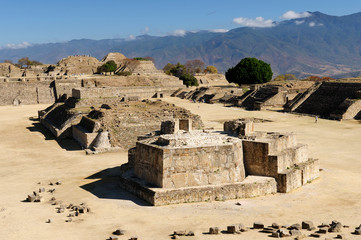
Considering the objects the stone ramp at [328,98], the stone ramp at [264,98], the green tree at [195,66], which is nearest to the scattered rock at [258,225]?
the stone ramp at [328,98]

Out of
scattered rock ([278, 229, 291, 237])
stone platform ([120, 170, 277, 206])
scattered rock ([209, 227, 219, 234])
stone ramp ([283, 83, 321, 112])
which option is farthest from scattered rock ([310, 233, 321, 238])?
stone ramp ([283, 83, 321, 112])

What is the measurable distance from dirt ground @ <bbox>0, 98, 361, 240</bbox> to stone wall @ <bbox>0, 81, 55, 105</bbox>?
97.6ft

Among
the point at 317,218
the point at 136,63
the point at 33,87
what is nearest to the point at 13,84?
the point at 33,87

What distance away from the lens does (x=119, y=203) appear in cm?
1570

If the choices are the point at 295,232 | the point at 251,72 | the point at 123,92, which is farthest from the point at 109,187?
the point at 251,72

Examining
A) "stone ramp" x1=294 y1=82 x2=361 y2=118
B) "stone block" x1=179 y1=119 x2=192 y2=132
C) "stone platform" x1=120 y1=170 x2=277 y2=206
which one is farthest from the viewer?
"stone ramp" x1=294 y1=82 x2=361 y2=118

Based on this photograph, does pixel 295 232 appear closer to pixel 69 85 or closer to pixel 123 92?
pixel 123 92

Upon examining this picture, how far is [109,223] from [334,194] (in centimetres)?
940

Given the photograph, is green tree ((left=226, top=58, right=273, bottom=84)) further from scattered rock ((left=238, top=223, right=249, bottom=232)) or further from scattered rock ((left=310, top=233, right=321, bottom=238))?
scattered rock ((left=310, top=233, right=321, bottom=238))

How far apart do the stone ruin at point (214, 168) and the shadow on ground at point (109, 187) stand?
1.06 feet

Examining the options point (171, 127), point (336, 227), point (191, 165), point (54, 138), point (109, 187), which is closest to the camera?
point (336, 227)

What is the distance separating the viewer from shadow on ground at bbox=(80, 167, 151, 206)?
1641 cm

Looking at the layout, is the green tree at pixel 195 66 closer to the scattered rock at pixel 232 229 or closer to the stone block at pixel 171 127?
the stone block at pixel 171 127

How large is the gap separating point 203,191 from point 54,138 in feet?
61.0
